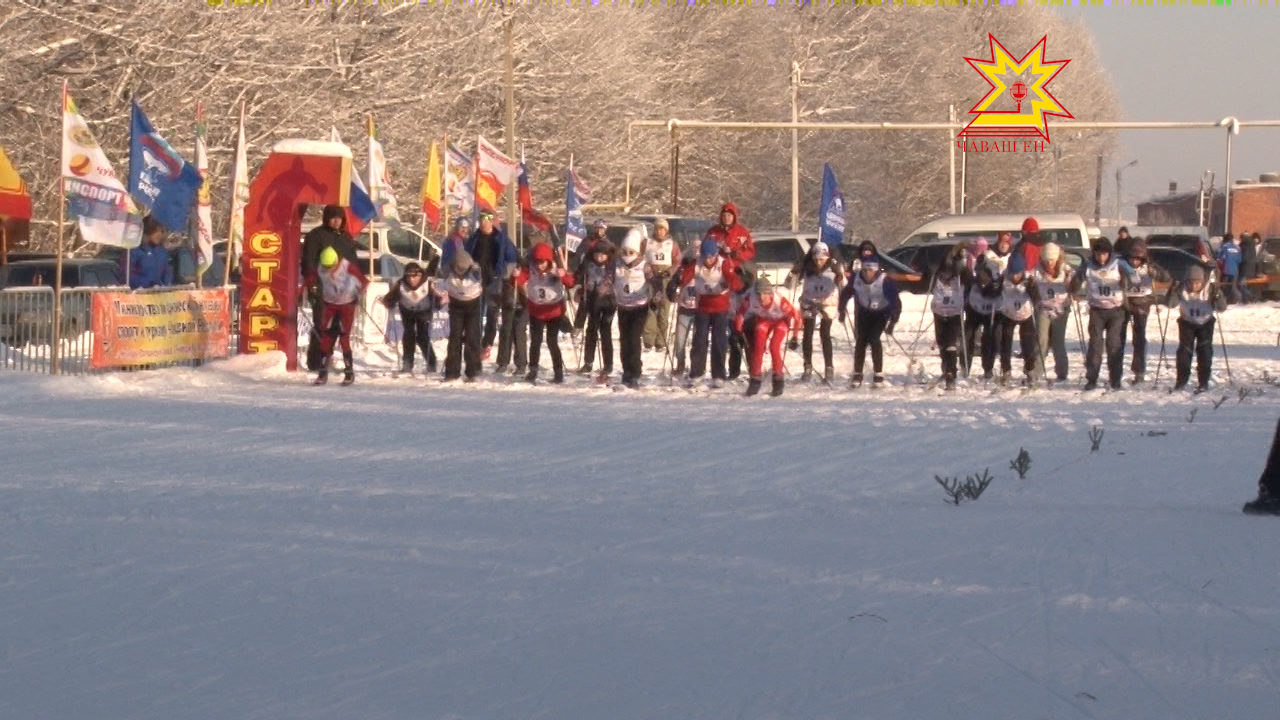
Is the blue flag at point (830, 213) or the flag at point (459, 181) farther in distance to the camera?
the blue flag at point (830, 213)

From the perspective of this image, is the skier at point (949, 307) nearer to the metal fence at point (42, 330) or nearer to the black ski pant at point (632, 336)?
the black ski pant at point (632, 336)

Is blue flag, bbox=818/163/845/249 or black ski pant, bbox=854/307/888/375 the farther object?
blue flag, bbox=818/163/845/249

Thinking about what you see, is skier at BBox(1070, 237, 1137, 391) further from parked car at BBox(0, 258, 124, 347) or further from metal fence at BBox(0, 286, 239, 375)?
parked car at BBox(0, 258, 124, 347)

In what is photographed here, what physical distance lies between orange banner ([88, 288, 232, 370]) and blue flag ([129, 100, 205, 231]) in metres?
0.96

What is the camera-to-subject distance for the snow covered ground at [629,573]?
590 centimetres

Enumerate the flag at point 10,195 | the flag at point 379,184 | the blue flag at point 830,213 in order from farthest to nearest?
the blue flag at point 830,213
the flag at point 379,184
the flag at point 10,195

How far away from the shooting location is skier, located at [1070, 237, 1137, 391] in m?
18.9

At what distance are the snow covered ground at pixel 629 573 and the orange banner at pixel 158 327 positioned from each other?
4329 millimetres

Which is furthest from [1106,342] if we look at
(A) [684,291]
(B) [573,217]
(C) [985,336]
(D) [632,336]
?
(B) [573,217]

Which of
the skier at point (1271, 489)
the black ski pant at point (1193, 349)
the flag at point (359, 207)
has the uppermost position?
the flag at point (359, 207)

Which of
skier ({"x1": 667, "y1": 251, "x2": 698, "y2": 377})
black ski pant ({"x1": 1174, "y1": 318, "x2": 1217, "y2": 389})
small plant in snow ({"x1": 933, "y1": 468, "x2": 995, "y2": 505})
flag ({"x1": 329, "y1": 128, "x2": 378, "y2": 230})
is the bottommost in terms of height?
small plant in snow ({"x1": 933, "y1": 468, "x2": 995, "y2": 505})

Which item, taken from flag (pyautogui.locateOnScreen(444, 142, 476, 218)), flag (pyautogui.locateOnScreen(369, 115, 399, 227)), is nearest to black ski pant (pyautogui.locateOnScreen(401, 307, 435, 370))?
flag (pyautogui.locateOnScreen(369, 115, 399, 227))

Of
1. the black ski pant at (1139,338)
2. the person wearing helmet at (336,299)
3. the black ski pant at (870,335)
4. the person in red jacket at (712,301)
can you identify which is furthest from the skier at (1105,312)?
the person wearing helmet at (336,299)

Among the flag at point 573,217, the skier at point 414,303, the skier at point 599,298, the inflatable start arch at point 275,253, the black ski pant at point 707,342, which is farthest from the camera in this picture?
the flag at point 573,217
